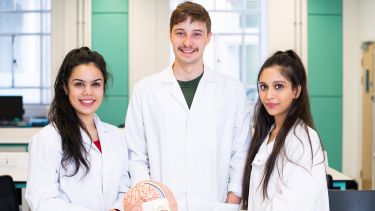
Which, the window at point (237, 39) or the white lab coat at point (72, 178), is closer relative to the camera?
the white lab coat at point (72, 178)

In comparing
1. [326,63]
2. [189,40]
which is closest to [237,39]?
[326,63]

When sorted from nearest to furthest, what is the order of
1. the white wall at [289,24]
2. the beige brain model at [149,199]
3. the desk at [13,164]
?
the beige brain model at [149,199]
the desk at [13,164]
the white wall at [289,24]

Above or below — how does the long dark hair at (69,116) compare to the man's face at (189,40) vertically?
below

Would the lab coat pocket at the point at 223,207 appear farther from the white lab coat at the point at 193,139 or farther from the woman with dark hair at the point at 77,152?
→ the woman with dark hair at the point at 77,152

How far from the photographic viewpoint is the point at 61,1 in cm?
645

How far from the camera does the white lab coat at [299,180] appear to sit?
5.58 feet

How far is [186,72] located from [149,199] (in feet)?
3.49

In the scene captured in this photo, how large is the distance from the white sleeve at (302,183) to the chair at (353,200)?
0.38 meters

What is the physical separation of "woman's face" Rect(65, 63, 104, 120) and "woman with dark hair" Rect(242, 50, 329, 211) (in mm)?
711

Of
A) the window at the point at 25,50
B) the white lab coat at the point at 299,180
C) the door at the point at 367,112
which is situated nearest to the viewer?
the white lab coat at the point at 299,180

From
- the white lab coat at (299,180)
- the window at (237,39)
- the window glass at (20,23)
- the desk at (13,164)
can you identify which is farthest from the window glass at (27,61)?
the white lab coat at (299,180)

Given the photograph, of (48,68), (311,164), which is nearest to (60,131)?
(311,164)

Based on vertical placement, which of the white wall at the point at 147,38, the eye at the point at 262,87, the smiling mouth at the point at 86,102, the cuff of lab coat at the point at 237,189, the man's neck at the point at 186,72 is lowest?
the cuff of lab coat at the point at 237,189

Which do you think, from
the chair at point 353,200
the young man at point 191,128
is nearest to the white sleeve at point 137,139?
the young man at point 191,128
